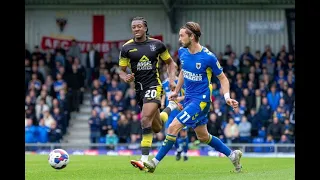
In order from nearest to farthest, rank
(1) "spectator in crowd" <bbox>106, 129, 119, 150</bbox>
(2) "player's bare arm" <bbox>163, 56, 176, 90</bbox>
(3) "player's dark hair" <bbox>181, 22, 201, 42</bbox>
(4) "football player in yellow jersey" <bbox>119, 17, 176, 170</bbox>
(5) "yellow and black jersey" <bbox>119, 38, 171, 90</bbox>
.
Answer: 1. (3) "player's dark hair" <bbox>181, 22, 201, 42</bbox>
2. (4) "football player in yellow jersey" <bbox>119, 17, 176, 170</bbox>
3. (5) "yellow and black jersey" <bbox>119, 38, 171, 90</bbox>
4. (2) "player's bare arm" <bbox>163, 56, 176, 90</bbox>
5. (1) "spectator in crowd" <bbox>106, 129, 119, 150</bbox>

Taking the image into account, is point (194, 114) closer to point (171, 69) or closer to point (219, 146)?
point (219, 146)

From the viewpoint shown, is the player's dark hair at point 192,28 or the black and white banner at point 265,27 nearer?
the player's dark hair at point 192,28

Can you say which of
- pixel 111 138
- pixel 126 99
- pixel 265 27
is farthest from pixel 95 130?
pixel 265 27

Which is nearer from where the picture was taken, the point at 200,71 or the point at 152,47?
the point at 200,71

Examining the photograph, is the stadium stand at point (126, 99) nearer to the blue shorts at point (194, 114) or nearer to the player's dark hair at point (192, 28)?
the blue shorts at point (194, 114)

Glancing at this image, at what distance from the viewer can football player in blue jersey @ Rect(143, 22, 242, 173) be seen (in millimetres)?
11242

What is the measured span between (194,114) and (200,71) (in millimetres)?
660

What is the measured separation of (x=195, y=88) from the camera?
11.5m

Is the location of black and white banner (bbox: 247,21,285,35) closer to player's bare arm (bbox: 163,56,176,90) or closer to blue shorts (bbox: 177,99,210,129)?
player's bare arm (bbox: 163,56,176,90)

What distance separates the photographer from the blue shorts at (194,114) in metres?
11.2

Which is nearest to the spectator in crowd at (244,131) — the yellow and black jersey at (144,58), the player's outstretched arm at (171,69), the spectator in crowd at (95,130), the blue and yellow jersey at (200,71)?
the spectator in crowd at (95,130)

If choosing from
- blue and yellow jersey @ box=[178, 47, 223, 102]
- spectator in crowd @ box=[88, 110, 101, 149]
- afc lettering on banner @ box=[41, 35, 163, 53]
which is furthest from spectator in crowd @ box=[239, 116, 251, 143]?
blue and yellow jersey @ box=[178, 47, 223, 102]

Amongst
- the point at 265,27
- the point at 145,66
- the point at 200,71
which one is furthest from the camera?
the point at 265,27
